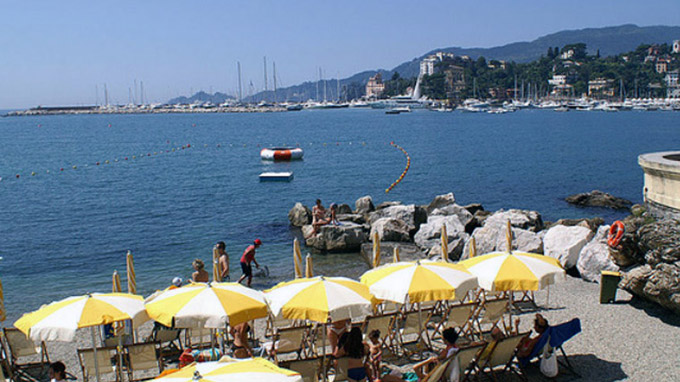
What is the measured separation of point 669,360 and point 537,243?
7.60 metres

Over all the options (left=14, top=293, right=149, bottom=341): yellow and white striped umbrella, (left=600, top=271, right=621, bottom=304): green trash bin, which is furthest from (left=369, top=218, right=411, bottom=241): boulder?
(left=14, top=293, right=149, bottom=341): yellow and white striped umbrella

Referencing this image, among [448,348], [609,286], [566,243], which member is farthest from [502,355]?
[566,243]

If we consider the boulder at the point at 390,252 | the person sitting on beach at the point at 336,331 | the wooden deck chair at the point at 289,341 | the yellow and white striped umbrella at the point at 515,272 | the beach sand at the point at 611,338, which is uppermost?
the yellow and white striped umbrella at the point at 515,272

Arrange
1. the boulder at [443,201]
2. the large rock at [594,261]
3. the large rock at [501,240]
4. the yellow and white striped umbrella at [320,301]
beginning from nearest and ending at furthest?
the yellow and white striped umbrella at [320,301] → the large rock at [594,261] → the large rock at [501,240] → the boulder at [443,201]

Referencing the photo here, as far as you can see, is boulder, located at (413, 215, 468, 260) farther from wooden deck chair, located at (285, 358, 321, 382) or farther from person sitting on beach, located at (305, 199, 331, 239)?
wooden deck chair, located at (285, 358, 321, 382)

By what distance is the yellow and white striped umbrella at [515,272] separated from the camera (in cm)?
956

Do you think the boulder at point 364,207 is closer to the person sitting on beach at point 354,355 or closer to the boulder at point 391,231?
the boulder at point 391,231

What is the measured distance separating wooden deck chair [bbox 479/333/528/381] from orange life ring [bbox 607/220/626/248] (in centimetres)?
639

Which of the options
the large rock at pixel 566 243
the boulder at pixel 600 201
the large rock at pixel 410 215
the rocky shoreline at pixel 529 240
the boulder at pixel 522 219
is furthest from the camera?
the boulder at pixel 600 201

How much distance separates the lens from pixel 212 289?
344 inches

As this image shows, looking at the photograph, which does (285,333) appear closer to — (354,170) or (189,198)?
(189,198)

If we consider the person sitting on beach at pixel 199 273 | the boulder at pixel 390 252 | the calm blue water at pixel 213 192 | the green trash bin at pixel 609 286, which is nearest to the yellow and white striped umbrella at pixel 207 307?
the person sitting on beach at pixel 199 273

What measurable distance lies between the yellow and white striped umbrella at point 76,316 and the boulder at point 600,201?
2829 centimetres

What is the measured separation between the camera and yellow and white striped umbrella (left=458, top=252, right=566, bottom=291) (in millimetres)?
9562
